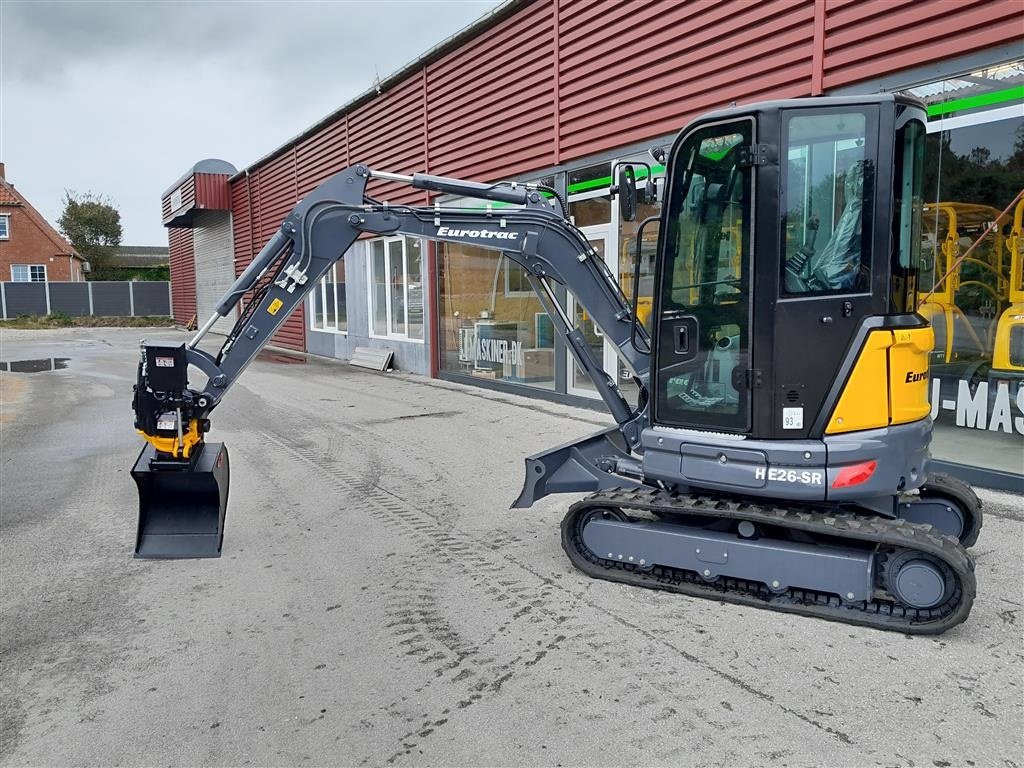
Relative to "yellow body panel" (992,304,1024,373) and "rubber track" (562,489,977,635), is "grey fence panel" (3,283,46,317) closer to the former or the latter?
"rubber track" (562,489,977,635)

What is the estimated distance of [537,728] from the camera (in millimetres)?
3094

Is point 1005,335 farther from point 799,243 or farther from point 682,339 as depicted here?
point 682,339

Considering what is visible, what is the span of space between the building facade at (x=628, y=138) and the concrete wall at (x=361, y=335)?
0.07 meters

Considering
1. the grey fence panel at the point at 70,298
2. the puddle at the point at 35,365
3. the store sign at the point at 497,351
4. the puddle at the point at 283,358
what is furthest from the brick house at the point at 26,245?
the store sign at the point at 497,351

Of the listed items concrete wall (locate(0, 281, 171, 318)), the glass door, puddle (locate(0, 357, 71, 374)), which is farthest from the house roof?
the glass door

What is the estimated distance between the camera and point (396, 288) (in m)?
16.6

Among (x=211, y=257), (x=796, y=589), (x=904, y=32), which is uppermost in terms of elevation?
(x=211, y=257)

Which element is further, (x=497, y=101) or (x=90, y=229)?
(x=90, y=229)

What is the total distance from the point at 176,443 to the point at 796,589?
3.97 metres

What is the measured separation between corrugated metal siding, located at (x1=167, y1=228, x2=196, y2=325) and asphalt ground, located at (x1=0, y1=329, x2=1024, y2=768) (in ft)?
99.7

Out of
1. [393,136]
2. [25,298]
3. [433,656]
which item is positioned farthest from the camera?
[25,298]

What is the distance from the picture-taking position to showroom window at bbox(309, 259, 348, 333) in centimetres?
1950

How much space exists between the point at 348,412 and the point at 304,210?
20.5ft

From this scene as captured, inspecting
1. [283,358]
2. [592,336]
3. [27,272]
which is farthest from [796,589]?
[27,272]
